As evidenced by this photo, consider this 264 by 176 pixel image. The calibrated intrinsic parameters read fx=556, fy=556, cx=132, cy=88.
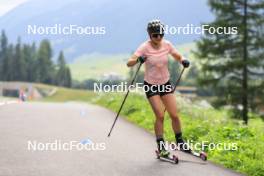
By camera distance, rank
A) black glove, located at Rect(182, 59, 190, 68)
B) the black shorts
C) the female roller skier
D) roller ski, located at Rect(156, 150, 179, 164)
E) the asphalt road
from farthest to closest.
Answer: black glove, located at Rect(182, 59, 190, 68) < the black shorts < the female roller skier < roller ski, located at Rect(156, 150, 179, 164) < the asphalt road

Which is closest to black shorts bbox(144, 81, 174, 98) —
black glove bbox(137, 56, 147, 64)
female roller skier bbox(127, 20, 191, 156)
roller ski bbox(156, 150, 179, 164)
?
female roller skier bbox(127, 20, 191, 156)

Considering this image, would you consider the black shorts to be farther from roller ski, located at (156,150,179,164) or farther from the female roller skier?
roller ski, located at (156,150,179,164)

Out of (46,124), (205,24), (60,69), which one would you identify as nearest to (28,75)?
(60,69)

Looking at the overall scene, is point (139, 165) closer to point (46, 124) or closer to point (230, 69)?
point (46, 124)

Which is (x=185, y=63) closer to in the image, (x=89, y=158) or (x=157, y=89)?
(x=157, y=89)

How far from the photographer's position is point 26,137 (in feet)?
39.3

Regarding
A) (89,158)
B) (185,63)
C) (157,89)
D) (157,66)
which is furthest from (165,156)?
Result: (185,63)

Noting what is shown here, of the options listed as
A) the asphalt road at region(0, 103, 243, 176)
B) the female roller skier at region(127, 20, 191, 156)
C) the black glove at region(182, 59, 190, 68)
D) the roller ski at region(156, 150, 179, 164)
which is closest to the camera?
the asphalt road at region(0, 103, 243, 176)

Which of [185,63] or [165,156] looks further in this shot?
[185,63]

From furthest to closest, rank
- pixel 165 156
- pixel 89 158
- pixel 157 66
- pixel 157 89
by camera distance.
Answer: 1. pixel 157 89
2. pixel 157 66
3. pixel 165 156
4. pixel 89 158

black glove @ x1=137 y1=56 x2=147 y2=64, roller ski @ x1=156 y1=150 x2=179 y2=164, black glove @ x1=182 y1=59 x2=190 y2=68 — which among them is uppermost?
black glove @ x1=137 y1=56 x2=147 y2=64

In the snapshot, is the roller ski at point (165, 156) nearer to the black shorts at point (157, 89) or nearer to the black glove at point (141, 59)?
the black shorts at point (157, 89)

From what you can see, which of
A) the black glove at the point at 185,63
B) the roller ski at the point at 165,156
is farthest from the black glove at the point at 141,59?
the roller ski at the point at 165,156

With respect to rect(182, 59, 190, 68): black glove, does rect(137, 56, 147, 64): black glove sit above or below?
above
